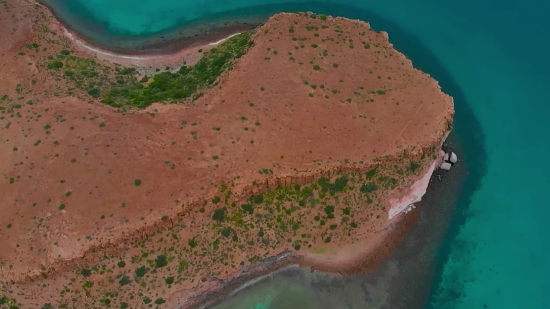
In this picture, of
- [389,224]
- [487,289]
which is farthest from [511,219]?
[389,224]

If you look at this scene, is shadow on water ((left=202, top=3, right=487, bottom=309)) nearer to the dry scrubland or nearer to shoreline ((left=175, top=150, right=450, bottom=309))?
shoreline ((left=175, top=150, right=450, bottom=309))

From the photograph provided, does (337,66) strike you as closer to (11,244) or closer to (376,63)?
(376,63)

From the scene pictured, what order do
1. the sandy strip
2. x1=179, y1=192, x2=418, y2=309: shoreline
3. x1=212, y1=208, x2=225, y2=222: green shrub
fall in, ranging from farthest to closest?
the sandy strip, x1=179, y1=192, x2=418, y2=309: shoreline, x1=212, y1=208, x2=225, y2=222: green shrub

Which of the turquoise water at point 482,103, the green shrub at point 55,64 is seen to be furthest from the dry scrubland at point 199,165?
the turquoise water at point 482,103

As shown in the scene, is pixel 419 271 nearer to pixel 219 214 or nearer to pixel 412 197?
pixel 412 197

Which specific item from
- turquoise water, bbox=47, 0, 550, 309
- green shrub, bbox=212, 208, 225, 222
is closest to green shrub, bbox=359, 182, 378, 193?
turquoise water, bbox=47, 0, 550, 309

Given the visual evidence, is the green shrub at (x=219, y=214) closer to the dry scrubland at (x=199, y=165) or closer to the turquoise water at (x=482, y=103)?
the dry scrubland at (x=199, y=165)

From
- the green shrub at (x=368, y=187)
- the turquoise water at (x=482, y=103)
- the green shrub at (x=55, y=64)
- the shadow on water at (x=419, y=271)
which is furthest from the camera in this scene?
the green shrub at (x=55, y=64)
